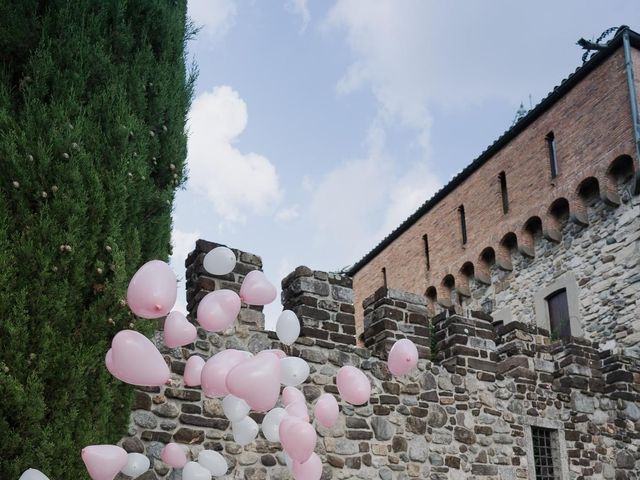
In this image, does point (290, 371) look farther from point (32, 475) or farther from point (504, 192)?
point (504, 192)

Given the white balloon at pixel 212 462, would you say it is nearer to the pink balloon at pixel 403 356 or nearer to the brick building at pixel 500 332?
the brick building at pixel 500 332

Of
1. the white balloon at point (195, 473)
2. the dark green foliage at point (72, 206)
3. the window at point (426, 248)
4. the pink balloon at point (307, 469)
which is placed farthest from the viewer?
the window at point (426, 248)

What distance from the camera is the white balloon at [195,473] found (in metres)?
4.55

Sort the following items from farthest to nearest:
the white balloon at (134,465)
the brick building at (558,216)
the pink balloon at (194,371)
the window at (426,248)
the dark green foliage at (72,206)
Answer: the window at (426,248) → the brick building at (558,216) → the pink balloon at (194,371) → the white balloon at (134,465) → the dark green foliage at (72,206)

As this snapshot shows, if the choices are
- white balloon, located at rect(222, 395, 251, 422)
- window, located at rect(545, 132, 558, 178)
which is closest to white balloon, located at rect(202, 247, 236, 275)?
white balloon, located at rect(222, 395, 251, 422)

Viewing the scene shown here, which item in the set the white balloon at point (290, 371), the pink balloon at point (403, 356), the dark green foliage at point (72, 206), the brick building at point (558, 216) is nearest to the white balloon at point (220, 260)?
the dark green foliage at point (72, 206)

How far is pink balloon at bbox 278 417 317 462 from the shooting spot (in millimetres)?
4320

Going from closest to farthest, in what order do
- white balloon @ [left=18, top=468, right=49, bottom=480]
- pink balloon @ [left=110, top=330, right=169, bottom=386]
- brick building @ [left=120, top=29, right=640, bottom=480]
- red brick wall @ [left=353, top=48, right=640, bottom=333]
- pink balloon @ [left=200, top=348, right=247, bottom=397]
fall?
white balloon @ [left=18, top=468, right=49, bottom=480], pink balloon @ [left=110, top=330, right=169, bottom=386], pink balloon @ [left=200, top=348, right=247, bottom=397], brick building @ [left=120, top=29, right=640, bottom=480], red brick wall @ [left=353, top=48, right=640, bottom=333]

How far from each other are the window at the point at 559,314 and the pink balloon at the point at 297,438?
7.92 meters

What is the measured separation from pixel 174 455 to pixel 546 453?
177 inches

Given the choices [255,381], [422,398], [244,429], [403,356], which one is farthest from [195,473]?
[422,398]

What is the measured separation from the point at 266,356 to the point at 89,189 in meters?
1.43

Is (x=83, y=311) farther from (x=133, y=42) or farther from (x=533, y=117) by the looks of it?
(x=533, y=117)

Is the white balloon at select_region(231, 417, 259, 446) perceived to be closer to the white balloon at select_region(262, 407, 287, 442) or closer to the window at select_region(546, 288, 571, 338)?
the white balloon at select_region(262, 407, 287, 442)
